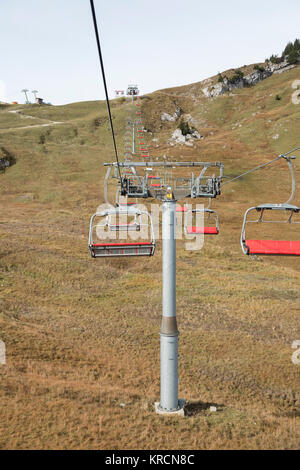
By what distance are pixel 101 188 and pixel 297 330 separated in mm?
49049

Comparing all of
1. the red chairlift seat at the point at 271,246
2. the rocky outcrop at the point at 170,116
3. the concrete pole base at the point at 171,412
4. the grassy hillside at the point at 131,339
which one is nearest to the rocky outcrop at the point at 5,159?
the grassy hillside at the point at 131,339

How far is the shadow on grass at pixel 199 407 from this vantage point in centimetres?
1234

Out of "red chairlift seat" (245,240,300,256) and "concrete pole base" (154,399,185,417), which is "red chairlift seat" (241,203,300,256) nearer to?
"red chairlift seat" (245,240,300,256)

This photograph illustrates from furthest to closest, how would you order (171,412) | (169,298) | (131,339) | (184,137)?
(184,137), (131,339), (171,412), (169,298)

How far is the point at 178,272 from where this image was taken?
104ft

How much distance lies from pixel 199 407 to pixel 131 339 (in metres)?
7.07

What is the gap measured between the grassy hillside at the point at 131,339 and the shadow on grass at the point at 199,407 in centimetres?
8

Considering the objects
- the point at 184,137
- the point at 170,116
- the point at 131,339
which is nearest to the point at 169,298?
the point at 131,339

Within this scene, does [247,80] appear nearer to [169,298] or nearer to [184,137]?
[184,137]

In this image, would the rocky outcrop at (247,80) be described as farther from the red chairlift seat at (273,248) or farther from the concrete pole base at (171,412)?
the concrete pole base at (171,412)

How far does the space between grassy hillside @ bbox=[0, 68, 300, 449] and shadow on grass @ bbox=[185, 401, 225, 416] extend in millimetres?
76

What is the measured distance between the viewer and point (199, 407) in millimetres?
12836

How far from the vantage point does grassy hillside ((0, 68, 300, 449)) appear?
11.2 metres
